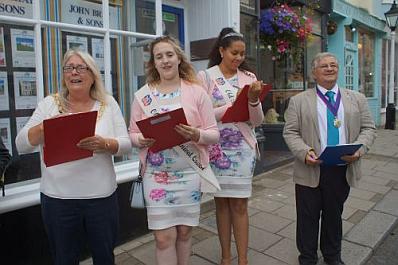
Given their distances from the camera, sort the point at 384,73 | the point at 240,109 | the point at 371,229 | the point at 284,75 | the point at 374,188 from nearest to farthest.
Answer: the point at 240,109 → the point at 371,229 → the point at 374,188 → the point at 284,75 → the point at 384,73

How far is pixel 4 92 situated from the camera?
3.06m

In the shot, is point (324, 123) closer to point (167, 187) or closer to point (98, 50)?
point (167, 187)

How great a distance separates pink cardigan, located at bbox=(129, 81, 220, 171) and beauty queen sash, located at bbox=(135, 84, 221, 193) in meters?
0.03

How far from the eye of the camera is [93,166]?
2182 mm

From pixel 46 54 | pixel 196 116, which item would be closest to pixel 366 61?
pixel 46 54

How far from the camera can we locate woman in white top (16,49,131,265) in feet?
7.01

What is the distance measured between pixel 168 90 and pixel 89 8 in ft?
5.36

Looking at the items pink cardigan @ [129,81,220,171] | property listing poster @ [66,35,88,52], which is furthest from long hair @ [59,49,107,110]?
property listing poster @ [66,35,88,52]

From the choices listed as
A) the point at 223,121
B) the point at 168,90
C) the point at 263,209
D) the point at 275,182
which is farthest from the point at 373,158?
the point at 168,90

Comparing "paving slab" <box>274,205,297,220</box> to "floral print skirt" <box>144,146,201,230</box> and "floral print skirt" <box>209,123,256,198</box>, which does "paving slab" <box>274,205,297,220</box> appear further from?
"floral print skirt" <box>144,146,201,230</box>

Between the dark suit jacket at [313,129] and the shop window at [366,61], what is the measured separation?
31.0 ft

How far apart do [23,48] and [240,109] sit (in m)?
1.83

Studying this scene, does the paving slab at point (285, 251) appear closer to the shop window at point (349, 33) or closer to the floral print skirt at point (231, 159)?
the floral print skirt at point (231, 159)

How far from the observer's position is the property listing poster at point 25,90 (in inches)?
123
